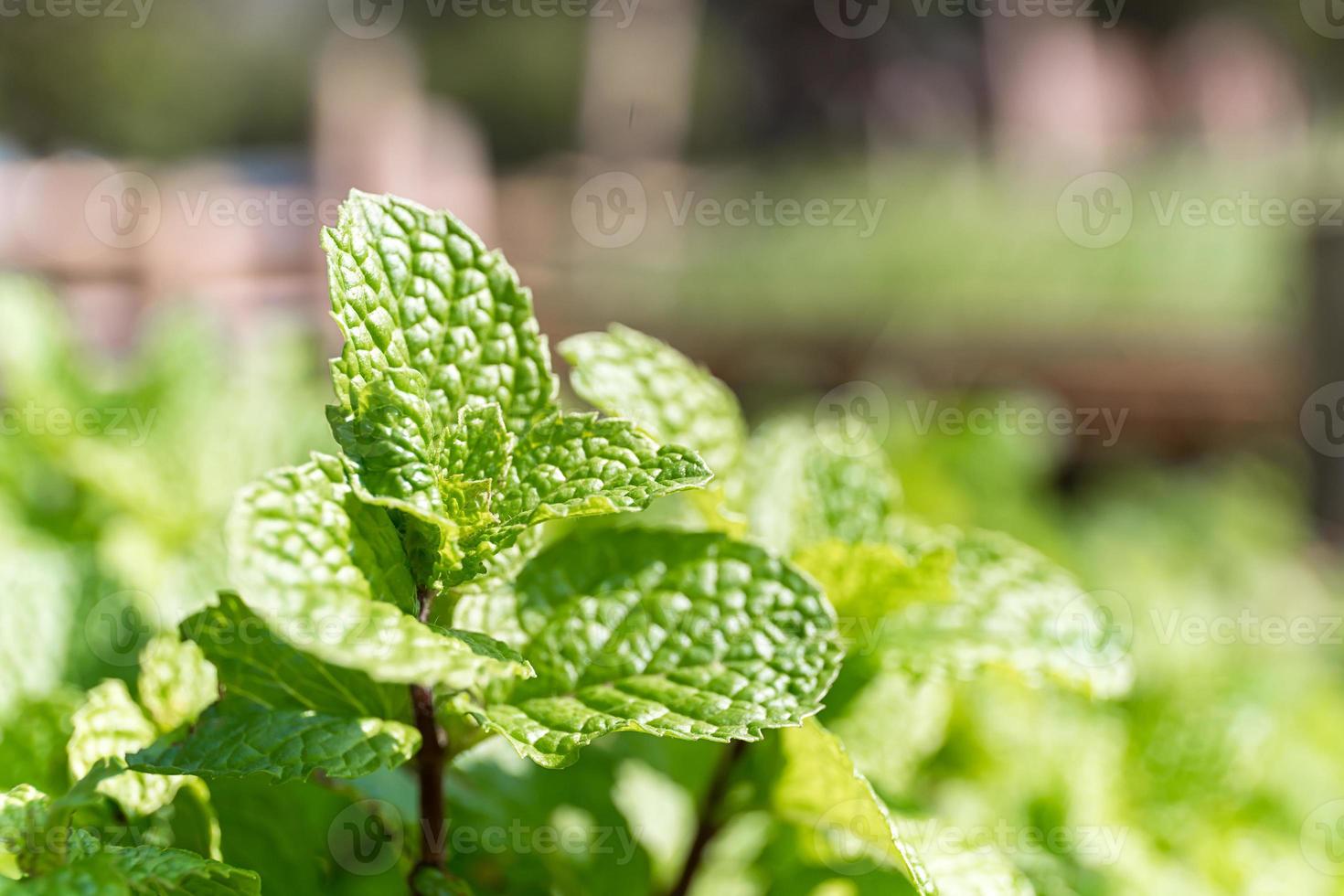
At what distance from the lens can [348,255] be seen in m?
0.54

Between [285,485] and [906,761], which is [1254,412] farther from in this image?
[285,485]

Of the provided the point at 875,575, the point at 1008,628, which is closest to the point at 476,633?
the point at 875,575

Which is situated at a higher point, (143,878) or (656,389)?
(656,389)

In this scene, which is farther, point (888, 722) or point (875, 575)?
point (888, 722)

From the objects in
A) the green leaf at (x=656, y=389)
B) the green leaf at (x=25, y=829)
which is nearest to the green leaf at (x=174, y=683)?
the green leaf at (x=25, y=829)

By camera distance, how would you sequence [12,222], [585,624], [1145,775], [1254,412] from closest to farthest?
[585,624], [1145,775], [1254,412], [12,222]

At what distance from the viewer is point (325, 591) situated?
18.6 inches

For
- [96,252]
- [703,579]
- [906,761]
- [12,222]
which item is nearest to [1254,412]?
[906,761]

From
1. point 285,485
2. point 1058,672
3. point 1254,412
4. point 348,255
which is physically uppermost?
point 348,255

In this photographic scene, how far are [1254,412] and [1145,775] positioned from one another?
368 centimetres

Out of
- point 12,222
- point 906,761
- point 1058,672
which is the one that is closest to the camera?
point 1058,672

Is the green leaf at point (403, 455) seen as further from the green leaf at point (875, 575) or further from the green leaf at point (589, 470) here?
the green leaf at point (875, 575)

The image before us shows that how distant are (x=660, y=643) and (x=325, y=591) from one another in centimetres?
20

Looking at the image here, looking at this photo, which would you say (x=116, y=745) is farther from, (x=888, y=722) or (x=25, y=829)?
(x=888, y=722)
